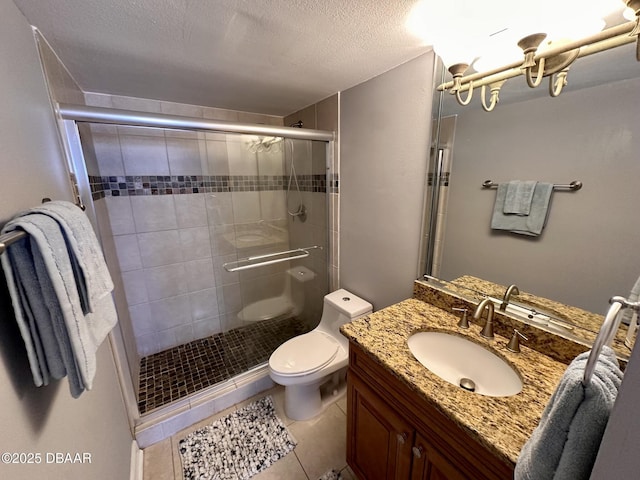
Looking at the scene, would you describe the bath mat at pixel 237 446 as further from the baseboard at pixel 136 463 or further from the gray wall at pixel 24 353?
the gray wall at pixel 24 353

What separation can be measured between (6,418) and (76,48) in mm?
1445

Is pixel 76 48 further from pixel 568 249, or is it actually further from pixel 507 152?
pixel 568 249

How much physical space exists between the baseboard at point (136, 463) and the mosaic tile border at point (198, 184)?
5.07 feet

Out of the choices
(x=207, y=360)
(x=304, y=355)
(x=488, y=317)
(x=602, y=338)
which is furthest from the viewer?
(x=207, y=360)

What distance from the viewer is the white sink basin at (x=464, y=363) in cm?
96

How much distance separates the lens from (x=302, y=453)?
147cm

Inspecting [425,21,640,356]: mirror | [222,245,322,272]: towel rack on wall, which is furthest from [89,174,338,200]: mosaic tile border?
[425,21,640,356]: mirror

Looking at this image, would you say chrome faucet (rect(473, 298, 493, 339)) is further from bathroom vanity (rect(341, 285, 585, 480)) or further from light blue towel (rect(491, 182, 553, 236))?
light blue towel (rect(491, 182, 553, 236))

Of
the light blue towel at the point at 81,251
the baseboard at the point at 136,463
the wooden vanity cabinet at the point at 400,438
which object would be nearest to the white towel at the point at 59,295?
the light blue towel at the point at 81,251

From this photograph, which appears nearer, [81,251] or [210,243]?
[81,251]

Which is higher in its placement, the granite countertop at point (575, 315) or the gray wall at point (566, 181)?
the gray wall at point (566, 181)

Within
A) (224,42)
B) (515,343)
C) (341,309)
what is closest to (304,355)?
(341,309)

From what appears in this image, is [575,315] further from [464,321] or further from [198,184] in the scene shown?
[198,184]

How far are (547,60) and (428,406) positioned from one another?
1.26 meters
